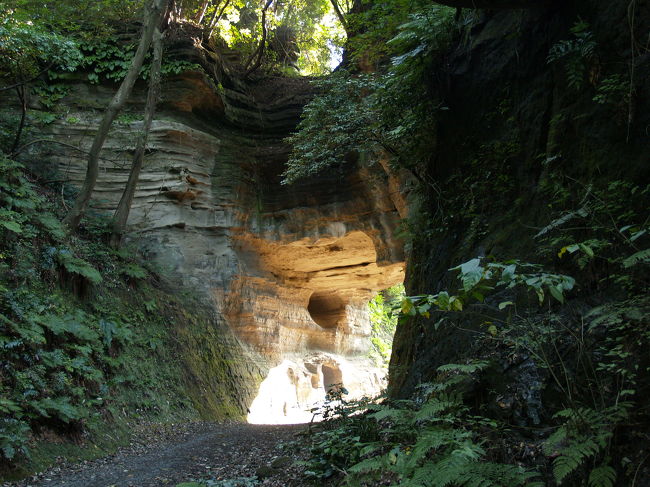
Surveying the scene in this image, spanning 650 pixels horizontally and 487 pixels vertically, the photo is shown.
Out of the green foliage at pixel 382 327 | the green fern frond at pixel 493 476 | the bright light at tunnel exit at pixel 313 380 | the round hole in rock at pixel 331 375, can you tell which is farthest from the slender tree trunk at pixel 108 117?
the green foliage at pixel 382 327

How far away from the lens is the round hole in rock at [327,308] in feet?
66.5

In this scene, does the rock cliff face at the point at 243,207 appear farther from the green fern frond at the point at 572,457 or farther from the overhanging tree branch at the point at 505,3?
the green fern frond at the point at 572,457

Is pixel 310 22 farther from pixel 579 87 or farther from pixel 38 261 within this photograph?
pixel 579 87

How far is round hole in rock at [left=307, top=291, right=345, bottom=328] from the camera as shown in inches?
798

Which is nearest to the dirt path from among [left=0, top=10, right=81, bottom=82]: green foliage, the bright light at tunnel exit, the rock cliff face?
the bright light at tunnel exit

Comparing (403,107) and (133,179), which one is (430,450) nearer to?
(403,107)

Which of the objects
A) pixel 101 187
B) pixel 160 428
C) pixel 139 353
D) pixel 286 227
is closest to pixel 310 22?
pixel 286 227

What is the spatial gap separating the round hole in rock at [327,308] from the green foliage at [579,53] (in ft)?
52.0

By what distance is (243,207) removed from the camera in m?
15.5

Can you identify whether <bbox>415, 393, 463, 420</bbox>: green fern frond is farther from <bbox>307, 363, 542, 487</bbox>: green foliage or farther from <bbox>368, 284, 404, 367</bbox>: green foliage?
<bbox>368, 284, 404, 367</bbox>: green foliage

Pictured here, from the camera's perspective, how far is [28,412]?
6.27 meters

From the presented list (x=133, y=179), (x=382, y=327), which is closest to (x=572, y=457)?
(x=133, y=179)

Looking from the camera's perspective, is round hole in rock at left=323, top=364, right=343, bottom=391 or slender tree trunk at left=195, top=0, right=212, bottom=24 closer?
slender tree trunk at left=195, top=0, right=212, bottom=24

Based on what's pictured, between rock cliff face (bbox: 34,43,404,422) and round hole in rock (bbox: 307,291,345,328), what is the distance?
2.03 meters
